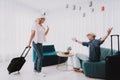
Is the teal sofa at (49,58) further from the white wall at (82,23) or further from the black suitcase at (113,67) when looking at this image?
the black suitcase at (113,67)

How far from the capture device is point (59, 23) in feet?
24.9

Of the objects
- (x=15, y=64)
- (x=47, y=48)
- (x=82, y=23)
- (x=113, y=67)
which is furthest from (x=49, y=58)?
(x=113, y=67)

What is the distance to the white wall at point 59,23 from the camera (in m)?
5.13

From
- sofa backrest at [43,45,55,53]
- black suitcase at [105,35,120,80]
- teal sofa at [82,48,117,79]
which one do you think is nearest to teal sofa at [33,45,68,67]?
sofa backrest at [43,45,55,53]

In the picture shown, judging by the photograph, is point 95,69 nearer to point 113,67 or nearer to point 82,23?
point 113,67

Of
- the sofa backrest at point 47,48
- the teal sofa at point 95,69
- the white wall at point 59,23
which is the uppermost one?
the white wall at point 59,23

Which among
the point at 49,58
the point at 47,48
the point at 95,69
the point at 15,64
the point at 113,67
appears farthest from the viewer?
Result: the point at 47,48

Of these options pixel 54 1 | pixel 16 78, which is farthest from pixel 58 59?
pixel 54 1

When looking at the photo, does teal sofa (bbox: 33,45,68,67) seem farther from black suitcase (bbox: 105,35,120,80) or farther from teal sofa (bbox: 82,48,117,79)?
black suitcase (bbox: 105,35,120,80)

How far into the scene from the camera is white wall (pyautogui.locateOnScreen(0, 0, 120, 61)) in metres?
5.13

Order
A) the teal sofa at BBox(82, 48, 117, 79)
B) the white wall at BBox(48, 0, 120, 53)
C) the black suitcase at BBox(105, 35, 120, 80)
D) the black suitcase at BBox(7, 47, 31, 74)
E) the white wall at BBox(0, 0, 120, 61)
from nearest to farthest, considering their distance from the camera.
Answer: the black suitcase at BBox(105, 35, 120, 80)
the teal sofa at BBox(82, 48, 117, 79)
the black suitcase at BBox(7, 47, 31, 74)
the white wall at BBox(48, 0, 120, 53)
the white wall at BBox(0, 0, 120, 61)

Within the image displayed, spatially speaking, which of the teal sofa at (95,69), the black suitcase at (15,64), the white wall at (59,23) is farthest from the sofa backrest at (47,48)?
the teal sofa at (95,69)

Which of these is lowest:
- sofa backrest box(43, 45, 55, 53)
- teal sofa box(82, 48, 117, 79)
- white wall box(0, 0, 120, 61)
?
teal sofa box(82, 48, 117, 79)

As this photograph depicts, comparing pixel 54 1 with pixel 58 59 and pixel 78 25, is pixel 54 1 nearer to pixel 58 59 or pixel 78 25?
pixel 78 25
